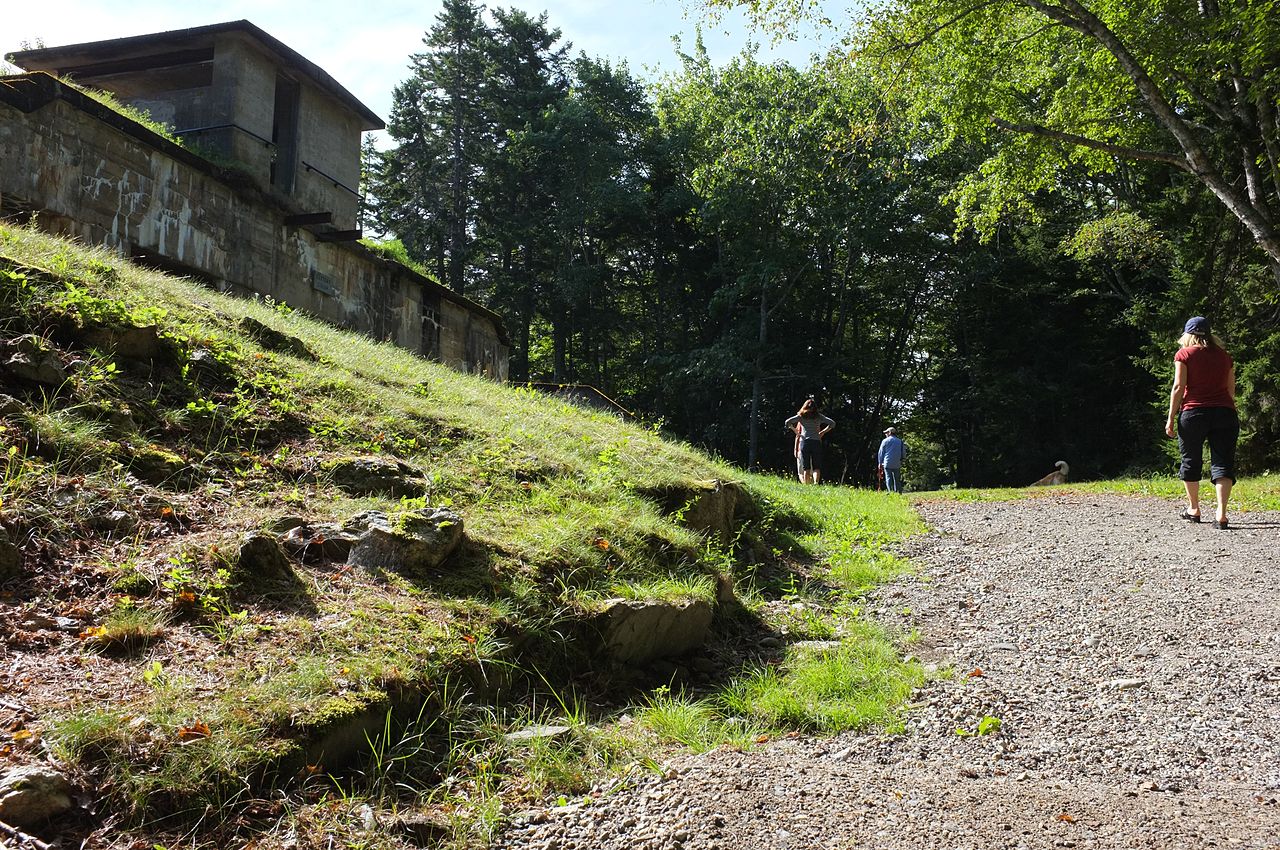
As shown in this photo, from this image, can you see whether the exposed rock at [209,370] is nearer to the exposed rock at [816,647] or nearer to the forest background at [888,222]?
the exposed rock at [816,647]

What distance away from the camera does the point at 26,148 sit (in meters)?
10.8

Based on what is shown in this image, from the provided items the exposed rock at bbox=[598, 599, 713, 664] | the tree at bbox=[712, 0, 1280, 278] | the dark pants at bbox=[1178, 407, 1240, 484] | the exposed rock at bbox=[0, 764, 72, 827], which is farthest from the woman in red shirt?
the exposed rock at bbox=[0, 764, 72, 827]

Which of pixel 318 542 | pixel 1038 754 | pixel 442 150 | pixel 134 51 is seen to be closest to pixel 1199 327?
pixel 1038 754

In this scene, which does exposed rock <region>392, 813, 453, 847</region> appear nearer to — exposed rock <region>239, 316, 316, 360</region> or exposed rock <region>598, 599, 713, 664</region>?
exposed rock <region>598, 599, 713, 664</region>

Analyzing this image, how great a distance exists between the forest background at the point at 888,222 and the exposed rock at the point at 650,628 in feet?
41.1

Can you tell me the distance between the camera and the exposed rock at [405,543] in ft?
15.4

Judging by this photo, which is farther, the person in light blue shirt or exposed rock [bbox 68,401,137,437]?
the person in light blue shirt

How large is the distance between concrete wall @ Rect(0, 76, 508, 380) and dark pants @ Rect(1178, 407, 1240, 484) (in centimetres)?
1316

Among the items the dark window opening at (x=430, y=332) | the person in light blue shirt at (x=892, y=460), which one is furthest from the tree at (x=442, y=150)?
the person in light blue shirt at (x=892, y=460)

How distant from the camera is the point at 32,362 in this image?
5078mm

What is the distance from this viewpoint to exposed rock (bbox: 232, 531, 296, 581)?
168 inches

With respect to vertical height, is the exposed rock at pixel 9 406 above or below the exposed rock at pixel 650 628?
above

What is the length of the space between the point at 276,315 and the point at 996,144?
24470 millimetres

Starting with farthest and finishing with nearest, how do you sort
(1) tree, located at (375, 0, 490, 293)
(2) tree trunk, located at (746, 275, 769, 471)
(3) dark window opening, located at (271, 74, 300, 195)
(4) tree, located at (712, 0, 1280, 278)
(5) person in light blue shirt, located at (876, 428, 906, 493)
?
(1) tree, located at (375, 0, 490, 293), (2) tree trunk, located at (746, 275, 769, 471), (5) person in light blue shirt, located at (876, 428, 906, 493), (3) dark window opening, located at (271, 74, 300, 195), (4) tree, located at (712, 0, 1280, 278)
